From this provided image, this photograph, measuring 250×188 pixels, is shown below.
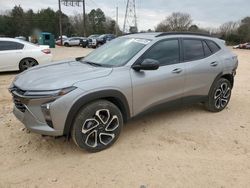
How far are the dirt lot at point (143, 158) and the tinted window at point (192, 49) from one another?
1.19 metres

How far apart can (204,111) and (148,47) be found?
7.05ft

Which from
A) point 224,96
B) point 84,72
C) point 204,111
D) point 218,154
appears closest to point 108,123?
point 84,72

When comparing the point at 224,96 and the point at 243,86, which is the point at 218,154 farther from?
the point at 243,86

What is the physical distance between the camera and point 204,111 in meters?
5.30

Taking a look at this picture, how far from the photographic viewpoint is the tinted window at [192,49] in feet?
14.8

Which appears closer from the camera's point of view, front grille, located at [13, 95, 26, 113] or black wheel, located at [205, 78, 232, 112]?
front grille, located at [13, 95, 26, 113]

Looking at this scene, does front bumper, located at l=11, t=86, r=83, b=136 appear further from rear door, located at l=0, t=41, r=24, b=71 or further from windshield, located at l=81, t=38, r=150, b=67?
rear door, located at l=0, t=41, r=24, b=71

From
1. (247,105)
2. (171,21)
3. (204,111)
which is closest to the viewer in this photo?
(204,111)

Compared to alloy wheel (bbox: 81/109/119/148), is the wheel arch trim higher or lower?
higher

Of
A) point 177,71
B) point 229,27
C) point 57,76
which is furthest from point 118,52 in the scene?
point 229,27

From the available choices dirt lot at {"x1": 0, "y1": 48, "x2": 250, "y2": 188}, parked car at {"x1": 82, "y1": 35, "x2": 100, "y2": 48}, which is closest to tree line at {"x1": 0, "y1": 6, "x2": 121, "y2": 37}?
parked car at {"x1": 82, "y1": 35, "x2": 100, "y2": 48}

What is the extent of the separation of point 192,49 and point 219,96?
1273mm

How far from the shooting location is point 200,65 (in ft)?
15.1

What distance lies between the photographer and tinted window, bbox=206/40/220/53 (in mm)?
5013
